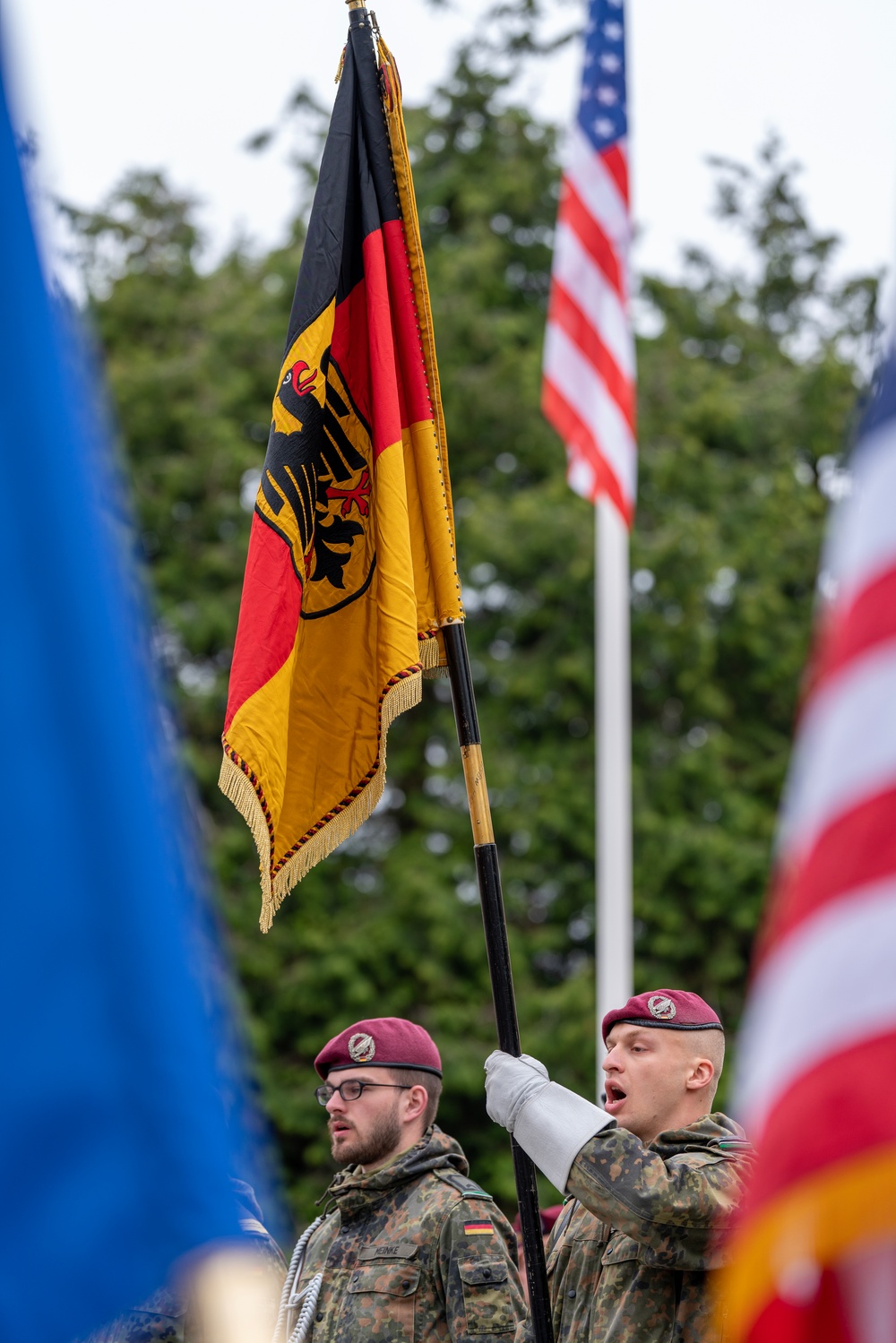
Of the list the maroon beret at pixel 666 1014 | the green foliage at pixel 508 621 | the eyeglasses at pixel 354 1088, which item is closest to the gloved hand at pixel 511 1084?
the maroon beret at pixel 666 1014

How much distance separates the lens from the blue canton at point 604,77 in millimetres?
8047

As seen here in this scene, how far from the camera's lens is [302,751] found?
12.7 ft

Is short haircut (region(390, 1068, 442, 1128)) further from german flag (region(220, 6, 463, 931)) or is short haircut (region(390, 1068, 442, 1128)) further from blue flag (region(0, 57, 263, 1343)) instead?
blue flag (region(0, 57, 263, 1343))

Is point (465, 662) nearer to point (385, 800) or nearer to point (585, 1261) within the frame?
point (585, 1261)

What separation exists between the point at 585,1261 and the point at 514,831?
9.87 metres

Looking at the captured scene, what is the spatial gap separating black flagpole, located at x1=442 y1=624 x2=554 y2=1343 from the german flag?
5.2 inches

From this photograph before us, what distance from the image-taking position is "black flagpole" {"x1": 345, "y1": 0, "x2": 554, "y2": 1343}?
333cm

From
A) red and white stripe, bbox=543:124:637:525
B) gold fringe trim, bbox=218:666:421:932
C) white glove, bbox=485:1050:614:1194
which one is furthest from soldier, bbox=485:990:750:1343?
red and white stripe, bbox=543:124:637:525

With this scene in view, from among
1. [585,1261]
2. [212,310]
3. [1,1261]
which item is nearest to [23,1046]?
[1,1261]

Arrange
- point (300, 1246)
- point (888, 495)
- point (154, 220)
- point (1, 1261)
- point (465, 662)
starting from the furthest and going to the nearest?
1. point (154, 220)
2. point (300, 1246)
3. point (465, 662)
4. point (888, 495)
5. point (1, 1261)

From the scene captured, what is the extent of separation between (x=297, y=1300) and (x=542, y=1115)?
4.88ft

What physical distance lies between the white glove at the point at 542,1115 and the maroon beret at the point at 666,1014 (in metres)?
0.50

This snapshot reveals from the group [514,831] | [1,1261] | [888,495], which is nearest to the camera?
[1,1261]

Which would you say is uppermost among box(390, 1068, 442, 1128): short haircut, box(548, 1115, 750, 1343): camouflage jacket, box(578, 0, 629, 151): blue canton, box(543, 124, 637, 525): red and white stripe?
box(578, 0, 629, 151): blue canton
